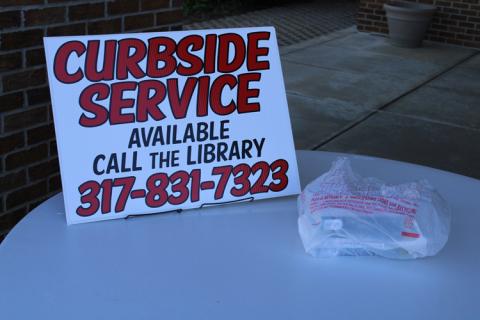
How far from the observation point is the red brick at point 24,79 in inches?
74.0

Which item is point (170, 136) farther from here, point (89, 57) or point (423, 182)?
point (423, 182)

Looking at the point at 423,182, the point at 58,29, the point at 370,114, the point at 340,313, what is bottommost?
the point at 370,114

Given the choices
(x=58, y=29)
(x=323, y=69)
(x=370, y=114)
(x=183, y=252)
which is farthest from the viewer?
(x=323, y=69)

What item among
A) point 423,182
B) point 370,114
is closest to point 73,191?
point 423,182

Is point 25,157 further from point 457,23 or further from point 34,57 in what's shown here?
point 457,23

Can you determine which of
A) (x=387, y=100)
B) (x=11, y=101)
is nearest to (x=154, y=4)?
(x=11, y=101)

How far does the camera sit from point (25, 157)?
2.01m

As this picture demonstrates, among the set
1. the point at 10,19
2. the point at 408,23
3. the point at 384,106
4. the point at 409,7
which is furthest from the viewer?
the point at 409,7

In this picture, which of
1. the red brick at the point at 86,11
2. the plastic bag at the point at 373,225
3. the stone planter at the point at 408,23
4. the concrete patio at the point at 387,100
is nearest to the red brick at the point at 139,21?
the red brick at the point at 86,11

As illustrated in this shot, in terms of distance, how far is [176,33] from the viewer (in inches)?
52.1

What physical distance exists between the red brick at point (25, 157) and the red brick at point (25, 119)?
0.26ft

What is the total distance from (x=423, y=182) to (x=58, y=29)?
120cm

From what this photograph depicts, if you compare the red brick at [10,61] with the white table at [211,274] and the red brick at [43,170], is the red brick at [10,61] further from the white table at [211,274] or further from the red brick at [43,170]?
the white table at [211,274]

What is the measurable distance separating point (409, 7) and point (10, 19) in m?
6.44
